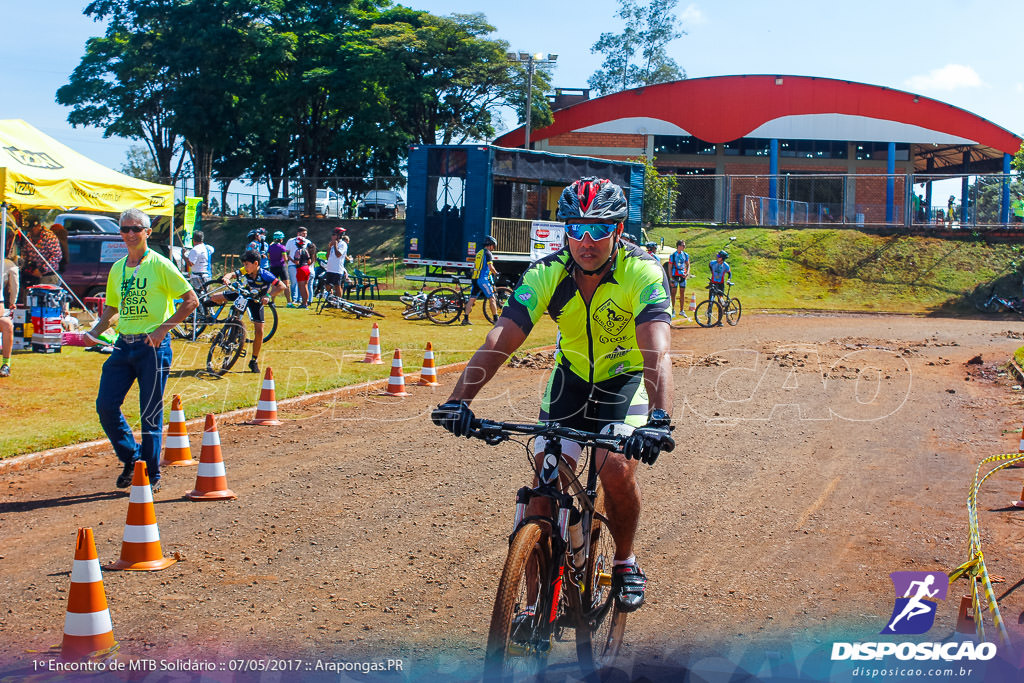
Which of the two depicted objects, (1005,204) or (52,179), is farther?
(1005,204)

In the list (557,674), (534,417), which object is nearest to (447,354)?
(534,417)

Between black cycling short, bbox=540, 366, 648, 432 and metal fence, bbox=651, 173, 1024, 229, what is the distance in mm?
33916

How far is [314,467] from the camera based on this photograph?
27.0 feet

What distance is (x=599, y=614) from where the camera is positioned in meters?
4.36

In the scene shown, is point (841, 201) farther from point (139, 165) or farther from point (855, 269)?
point (139, 165)

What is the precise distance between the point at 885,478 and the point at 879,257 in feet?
101

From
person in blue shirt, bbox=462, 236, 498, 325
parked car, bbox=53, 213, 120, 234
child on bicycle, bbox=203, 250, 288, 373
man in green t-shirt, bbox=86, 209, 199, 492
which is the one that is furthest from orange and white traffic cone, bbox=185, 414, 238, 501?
parked car, bbox=53, 213, 120, 234

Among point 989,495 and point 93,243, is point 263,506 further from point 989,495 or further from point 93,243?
point 93,243

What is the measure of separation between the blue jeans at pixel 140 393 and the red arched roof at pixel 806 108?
46.4 meters

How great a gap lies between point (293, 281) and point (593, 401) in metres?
20.5

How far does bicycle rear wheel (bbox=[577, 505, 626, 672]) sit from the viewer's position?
4.23m

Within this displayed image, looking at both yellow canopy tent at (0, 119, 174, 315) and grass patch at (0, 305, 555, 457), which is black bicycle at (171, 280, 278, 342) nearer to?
grass patch at (0, 305, 555, 457)

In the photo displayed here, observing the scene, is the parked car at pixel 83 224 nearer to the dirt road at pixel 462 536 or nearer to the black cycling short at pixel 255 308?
the black cycling short at pixel 255 308

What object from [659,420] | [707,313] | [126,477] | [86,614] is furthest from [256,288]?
[707,313]
